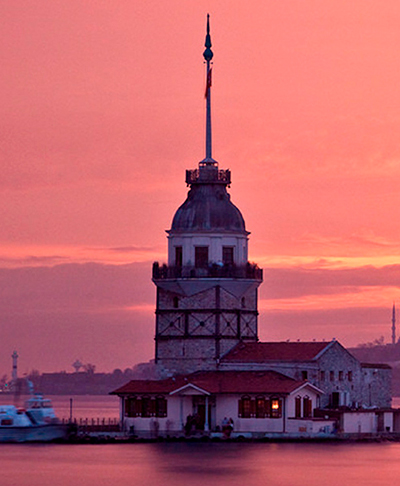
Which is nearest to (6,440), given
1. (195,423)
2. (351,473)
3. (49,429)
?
(49,429)

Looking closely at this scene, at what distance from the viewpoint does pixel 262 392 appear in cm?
12119

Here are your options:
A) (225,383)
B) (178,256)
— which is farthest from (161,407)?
(178,256)

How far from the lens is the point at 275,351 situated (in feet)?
420

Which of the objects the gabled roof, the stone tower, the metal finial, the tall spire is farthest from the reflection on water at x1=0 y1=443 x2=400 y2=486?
the metal finial

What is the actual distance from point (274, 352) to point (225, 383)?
5.55m

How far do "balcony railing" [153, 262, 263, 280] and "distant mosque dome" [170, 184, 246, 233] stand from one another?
→ 8.66ft

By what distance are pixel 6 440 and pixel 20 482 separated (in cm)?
2485

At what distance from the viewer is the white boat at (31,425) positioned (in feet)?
409

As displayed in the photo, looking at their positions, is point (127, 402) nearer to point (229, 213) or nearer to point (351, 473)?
point (229, 213)

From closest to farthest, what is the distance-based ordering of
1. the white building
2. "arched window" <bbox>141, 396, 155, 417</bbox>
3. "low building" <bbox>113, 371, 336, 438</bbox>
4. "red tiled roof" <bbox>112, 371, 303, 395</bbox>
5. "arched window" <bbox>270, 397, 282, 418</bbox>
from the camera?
1. "arched window" <bbox>270, 397, 282, 418</bbox>
2. "low building" <bbox>113, 371, 336, 438</bbox>
3. "red tiled roof" <bbox>112, 371, 303, 395</bbox>
4. the white building
5. "arched window" <bbox>141, 396, 155, 417</bbox>

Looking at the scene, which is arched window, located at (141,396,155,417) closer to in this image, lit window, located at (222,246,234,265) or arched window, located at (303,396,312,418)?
arched window, located at (303,396,312,418)

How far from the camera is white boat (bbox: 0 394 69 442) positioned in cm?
12462

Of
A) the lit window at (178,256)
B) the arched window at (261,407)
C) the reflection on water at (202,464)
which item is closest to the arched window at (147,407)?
the reflection on water at (202,464)

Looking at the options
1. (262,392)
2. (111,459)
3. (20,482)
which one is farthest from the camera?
(262,392)
